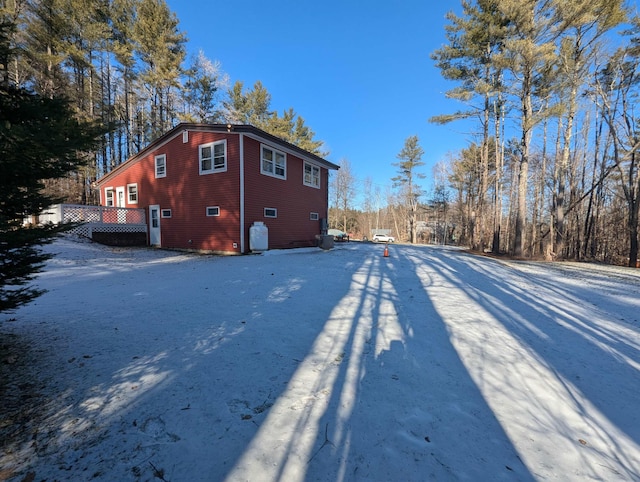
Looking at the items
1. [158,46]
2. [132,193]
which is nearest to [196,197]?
[132,193]

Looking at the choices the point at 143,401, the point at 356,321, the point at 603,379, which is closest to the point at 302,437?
the point at 143,401

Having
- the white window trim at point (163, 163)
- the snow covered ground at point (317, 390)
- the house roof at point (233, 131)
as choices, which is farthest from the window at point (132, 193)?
the snow covered ground at point (317, 390)

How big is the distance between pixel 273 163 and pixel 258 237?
3.91m

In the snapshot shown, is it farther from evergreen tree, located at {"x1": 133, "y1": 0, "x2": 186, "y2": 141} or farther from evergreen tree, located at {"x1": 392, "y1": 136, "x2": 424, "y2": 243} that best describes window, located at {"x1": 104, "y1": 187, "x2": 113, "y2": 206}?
evergreen tree, located at {"x1": 392, "y1": 136, "x2": 424, "y2": 243}

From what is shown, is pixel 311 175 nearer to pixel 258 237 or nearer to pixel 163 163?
pixel 258 237

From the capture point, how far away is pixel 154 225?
14430 millimetres

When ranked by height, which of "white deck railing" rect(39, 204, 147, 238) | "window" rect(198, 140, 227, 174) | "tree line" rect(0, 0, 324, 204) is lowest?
"white deck railing" rect(39, 204, 147, 238)

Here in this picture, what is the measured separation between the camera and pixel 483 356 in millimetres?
2922

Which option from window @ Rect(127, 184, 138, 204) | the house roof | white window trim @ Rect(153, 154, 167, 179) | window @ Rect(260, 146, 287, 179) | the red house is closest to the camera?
the house roof

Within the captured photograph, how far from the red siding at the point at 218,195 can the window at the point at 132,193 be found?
0.96 ft

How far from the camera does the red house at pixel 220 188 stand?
461 inches

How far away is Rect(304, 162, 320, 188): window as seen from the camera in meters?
15.6

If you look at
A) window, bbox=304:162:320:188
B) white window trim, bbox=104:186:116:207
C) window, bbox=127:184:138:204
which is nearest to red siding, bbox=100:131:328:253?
window, bbox=127:184:138:204

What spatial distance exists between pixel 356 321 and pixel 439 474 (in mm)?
2381
